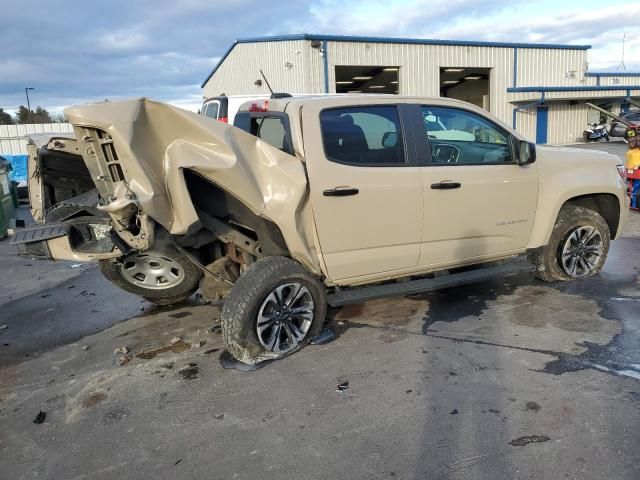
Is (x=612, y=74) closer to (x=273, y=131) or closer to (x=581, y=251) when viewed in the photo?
(x=581, y=251)

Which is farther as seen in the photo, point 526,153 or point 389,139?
point 526,153

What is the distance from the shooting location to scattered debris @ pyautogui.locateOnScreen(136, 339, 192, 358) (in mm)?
4411

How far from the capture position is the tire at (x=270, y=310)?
3.90m

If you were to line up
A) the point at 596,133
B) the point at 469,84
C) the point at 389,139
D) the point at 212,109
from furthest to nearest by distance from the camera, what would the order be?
the point at 469,84
the point at 596,133
the point at 212,109
the point at 389,139

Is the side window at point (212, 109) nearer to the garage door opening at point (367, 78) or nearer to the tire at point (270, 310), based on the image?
the tire at point (270, 310)

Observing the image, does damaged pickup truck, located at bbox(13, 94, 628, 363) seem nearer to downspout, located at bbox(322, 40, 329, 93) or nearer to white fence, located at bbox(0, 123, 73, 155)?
downspout, located at bbox(322, 40, 329, 93)

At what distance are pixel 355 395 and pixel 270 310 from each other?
0.95 meters

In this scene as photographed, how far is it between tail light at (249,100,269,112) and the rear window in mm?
51

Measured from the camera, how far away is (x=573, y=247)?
5.55m

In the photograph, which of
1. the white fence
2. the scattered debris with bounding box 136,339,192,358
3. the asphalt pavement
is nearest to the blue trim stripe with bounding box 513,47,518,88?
the white fence

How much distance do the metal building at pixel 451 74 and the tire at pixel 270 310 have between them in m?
20.1

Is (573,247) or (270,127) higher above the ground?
(270,127)

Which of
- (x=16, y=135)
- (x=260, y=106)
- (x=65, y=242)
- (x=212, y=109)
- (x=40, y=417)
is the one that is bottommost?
(x=40, y=417)

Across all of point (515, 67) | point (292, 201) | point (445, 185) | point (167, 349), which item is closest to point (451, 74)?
point (515, 67)
